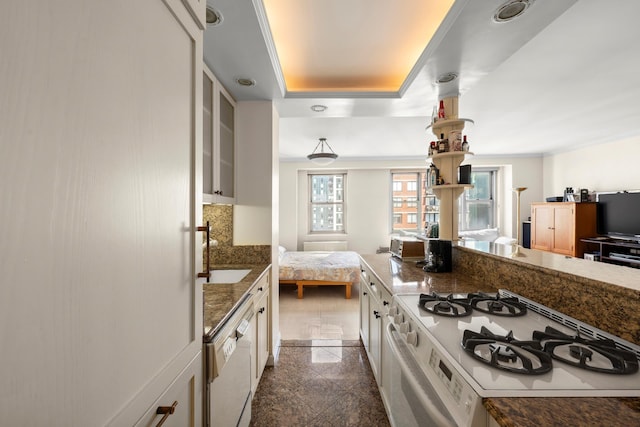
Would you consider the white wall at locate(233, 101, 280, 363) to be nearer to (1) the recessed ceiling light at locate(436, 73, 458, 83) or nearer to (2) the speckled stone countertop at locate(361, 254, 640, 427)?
(2) the speckled stone countertop at locate(361, 254, 640, 427)

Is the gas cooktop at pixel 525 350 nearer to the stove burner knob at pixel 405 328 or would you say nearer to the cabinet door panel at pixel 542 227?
the stove burner knob at pixel 405 328

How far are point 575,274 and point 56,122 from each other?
1.69m

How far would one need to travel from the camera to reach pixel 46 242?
1.50 ft

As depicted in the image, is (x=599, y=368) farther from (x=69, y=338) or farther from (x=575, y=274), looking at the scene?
(x=69, y=338)

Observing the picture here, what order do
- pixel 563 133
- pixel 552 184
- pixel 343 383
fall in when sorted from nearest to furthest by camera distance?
pixel 343 383, pixel 563 133, pixel 552 184

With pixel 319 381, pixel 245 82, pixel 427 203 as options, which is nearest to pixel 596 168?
pixel 427 203

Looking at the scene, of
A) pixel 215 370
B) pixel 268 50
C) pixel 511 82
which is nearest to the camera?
pixel 215 370

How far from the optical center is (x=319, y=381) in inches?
89.4

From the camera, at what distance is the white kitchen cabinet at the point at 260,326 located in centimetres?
190

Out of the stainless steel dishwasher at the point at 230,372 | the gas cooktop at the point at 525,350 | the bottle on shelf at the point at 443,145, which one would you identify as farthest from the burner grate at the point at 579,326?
the stainless steel dishwasher at the point at 230,372

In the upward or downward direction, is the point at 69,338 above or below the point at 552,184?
below

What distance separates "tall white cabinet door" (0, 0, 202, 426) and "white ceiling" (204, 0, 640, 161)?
39.2 inches

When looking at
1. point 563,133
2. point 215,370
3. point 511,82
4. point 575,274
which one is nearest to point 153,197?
point 215,370

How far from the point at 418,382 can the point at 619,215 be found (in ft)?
18.4
